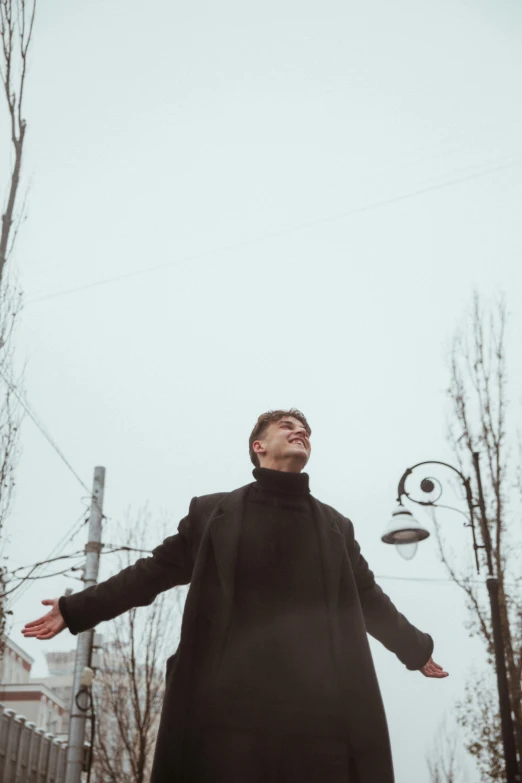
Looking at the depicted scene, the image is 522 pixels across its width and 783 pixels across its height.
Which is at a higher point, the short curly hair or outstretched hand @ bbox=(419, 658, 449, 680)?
the short curly hair

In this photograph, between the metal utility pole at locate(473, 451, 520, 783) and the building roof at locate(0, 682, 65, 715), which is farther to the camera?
the building roof at locate(0, 682, 65, 715)

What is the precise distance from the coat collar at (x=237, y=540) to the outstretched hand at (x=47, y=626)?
2.40 feet

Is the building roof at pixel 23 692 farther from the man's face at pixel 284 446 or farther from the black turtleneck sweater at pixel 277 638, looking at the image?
the black turtleneck sweater at pixel 277 638

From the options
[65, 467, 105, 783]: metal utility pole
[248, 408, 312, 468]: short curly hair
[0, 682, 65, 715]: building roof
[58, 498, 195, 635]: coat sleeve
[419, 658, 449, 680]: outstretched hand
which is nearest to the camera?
[58, 498, 195, 635]: coat sleeve

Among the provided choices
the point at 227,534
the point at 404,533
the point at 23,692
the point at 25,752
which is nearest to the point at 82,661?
the point at 404,533

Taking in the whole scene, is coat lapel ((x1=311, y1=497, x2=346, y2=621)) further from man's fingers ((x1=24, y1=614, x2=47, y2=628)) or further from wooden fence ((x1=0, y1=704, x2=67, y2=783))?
wooden fence ((x1=0, y1=704, x2=67, y2=783))

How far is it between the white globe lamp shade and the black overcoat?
639 cm

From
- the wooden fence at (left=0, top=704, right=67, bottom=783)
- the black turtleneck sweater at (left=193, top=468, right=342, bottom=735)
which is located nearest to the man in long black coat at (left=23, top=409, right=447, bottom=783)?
the black turtleneck sweater at (left=193, top=468, right=342, bottom=735)

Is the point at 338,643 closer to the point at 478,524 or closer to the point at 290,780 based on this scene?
Answer: the point at 290,780

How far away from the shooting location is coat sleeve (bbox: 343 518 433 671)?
11.1 feet

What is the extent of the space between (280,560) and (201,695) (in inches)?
22.7

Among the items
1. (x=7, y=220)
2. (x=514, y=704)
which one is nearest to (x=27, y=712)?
(x=514, y=704)

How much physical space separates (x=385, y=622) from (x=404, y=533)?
21.7 feet

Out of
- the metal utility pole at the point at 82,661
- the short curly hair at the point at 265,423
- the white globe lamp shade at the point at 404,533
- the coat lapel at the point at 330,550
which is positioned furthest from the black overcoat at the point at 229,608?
the metal utility pole at the point at 82,661
